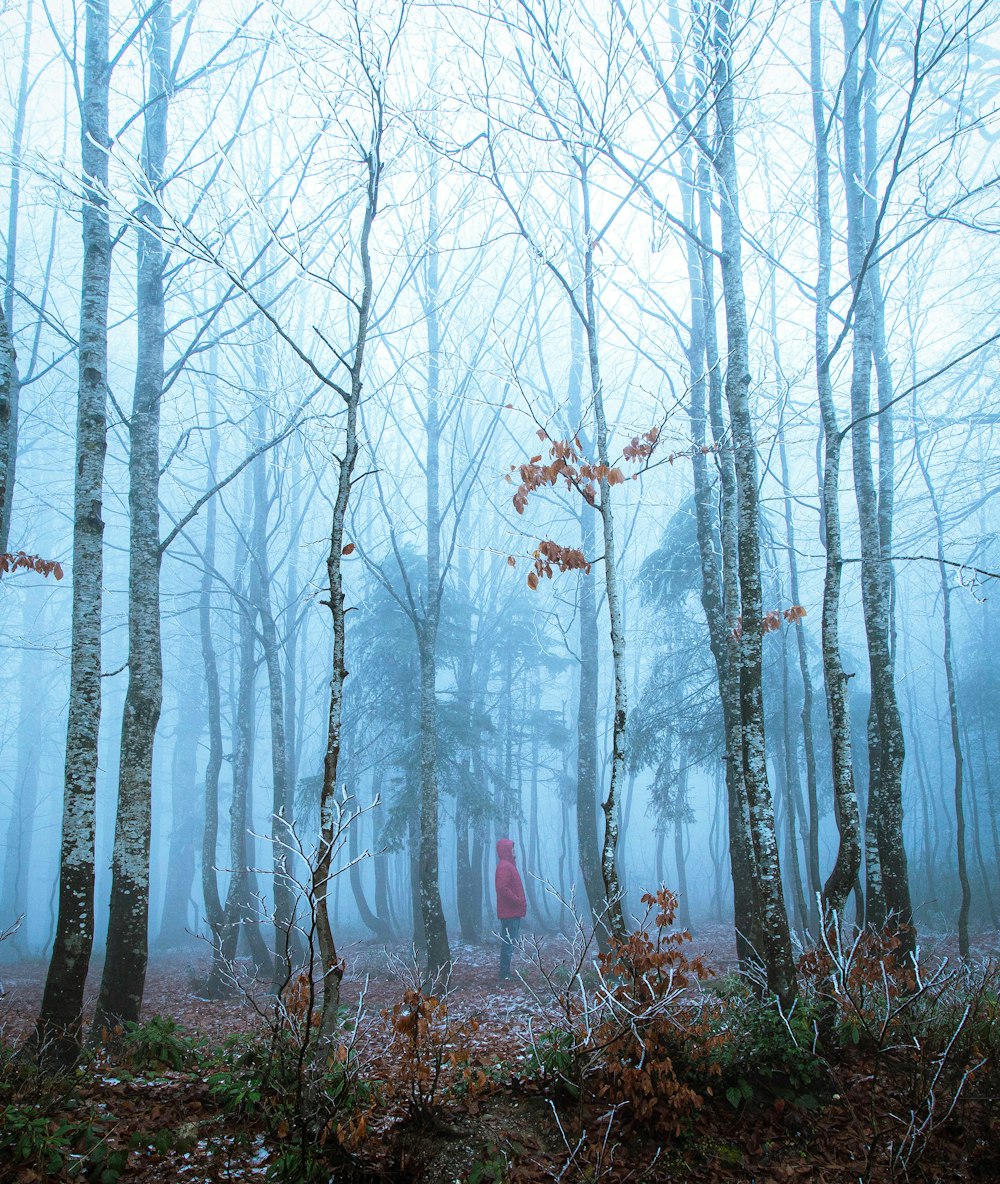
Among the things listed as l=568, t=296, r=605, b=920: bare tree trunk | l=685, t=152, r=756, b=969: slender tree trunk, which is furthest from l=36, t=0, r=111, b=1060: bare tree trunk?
l=568, t=296, r=605, b=920: bare tree trunk

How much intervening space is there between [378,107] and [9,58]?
32.6 ft

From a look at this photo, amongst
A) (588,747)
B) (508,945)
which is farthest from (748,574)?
(508,945)

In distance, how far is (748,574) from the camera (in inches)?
212

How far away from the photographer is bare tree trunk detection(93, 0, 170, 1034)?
541cm

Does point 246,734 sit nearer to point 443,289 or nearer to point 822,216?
point 443,289

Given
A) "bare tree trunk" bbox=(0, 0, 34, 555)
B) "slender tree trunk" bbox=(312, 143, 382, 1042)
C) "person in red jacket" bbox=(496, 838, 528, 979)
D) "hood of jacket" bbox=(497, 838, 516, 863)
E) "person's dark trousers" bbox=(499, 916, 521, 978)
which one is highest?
"bare tree trunk" bbox=(0, 0, 34, 555)

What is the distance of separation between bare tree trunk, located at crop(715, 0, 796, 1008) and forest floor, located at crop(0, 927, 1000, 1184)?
2.58 feet

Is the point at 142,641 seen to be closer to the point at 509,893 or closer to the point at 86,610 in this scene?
the point at 86,610

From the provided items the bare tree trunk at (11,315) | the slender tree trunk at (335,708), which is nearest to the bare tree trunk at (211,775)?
the bare tree trunk at (11,315)

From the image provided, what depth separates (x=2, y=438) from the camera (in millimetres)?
5184

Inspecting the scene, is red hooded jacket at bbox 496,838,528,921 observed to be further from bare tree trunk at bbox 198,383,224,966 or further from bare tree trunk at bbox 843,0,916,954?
bare tree trunk at bbox 843,0,916,954

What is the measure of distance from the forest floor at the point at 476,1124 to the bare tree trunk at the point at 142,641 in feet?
2.94

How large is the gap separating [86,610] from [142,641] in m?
1.07

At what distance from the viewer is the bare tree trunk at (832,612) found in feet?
18.1
